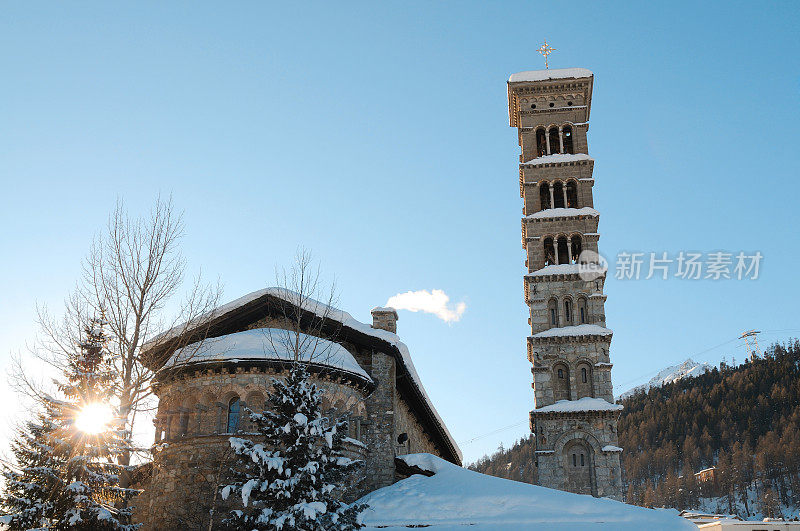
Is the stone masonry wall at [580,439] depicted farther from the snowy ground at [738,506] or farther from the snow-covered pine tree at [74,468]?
the snowy ground at [738,506]

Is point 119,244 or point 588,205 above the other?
point 588,205

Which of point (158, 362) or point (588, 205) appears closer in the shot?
point (158, 362)

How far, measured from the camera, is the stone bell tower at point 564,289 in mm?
36281

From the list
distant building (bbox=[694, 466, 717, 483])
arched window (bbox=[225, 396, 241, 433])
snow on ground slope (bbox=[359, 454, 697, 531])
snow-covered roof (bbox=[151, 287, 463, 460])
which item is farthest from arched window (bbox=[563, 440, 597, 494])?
distant building (bbox=[694, 466, 717, 483])

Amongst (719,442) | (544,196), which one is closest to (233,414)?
(544,196)

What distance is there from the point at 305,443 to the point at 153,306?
5.12 metres

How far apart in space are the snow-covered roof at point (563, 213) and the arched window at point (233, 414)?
84.9 ft

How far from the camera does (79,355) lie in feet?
51.9

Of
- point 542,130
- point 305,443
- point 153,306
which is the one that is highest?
point 542,130

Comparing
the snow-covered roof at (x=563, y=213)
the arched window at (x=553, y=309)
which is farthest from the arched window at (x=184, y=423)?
the snow-covered roof at (x=563, y=213)

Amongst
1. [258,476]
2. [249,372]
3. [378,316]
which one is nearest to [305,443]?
[258,476]

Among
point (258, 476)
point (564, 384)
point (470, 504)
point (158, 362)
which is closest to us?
point (258, 476)

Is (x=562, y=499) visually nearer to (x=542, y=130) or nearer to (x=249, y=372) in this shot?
(x=249, y=372)

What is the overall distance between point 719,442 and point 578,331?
10320cm
